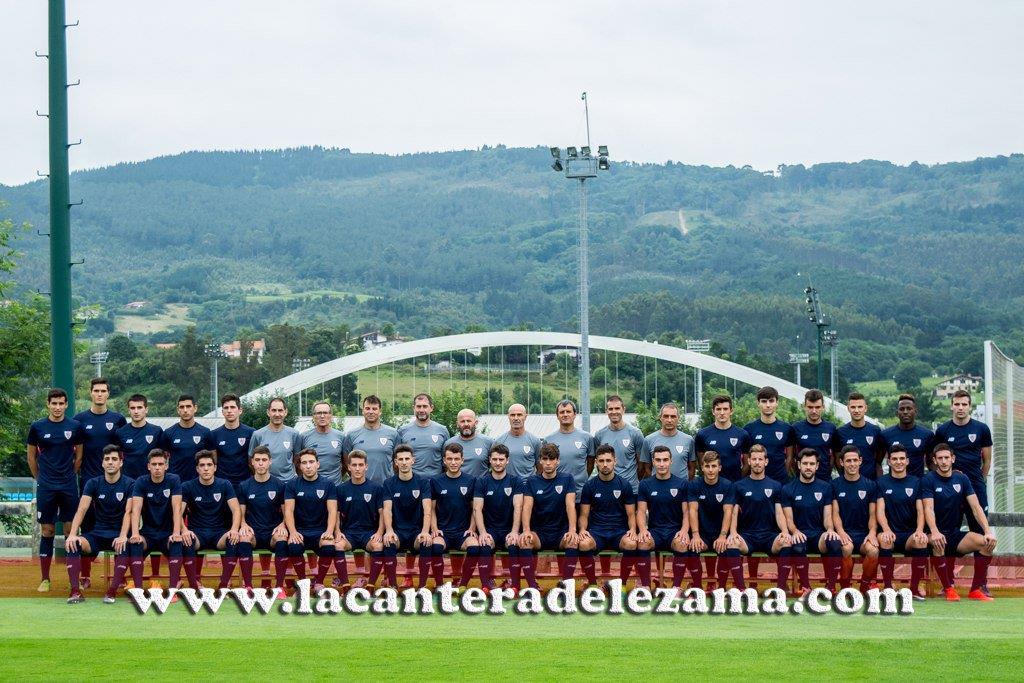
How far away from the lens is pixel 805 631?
923cm

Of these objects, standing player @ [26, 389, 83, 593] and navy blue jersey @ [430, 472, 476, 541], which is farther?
standing player @ [26, 389, 83, 593]

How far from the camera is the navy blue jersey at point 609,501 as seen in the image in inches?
447

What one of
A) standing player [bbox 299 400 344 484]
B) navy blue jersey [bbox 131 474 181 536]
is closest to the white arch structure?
standing player [bbox 299 400 344 484]

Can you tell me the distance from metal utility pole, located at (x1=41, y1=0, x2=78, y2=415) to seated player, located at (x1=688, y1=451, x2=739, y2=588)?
5.90m

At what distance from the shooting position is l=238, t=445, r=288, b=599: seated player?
11227 mm

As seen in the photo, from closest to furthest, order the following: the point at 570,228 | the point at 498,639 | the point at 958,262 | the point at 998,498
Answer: the point at 498,639, the point at 998,498, the point at 958,262, the point at 570,228

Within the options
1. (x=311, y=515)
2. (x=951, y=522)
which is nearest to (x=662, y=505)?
(x=951, y=522)

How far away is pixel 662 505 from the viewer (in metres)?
11.4

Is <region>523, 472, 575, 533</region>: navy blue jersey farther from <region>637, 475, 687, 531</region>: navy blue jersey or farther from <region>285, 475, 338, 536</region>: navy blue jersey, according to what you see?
<region>285, 475, 338, 536</region>: navy blue jersey

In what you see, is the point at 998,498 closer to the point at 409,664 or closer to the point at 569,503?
the point at 569,503

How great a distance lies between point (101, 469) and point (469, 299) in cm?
16096

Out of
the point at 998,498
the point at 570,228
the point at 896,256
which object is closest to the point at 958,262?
the point at 896,256

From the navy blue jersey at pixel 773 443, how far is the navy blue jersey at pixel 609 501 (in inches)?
53.2

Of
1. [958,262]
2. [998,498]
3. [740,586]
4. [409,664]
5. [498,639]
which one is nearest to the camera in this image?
[409,664]
